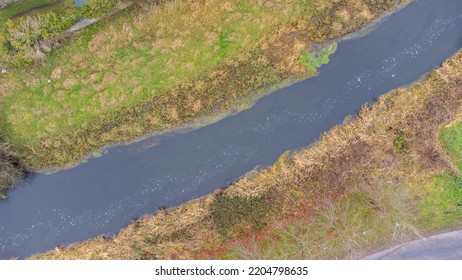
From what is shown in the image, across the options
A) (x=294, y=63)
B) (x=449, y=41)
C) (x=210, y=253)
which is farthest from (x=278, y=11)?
Result: (x=210, y=253)

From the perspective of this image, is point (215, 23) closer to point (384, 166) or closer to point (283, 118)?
point (283, 118)

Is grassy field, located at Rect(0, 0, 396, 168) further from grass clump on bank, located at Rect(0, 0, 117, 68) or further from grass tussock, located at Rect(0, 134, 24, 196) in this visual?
grass clump on bank, located at Rect(0, 0, 117, 68)

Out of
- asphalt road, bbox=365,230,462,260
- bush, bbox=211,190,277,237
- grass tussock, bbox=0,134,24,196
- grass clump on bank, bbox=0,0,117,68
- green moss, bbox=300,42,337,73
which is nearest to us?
grass clump on bank, bbox=0,0,117,68

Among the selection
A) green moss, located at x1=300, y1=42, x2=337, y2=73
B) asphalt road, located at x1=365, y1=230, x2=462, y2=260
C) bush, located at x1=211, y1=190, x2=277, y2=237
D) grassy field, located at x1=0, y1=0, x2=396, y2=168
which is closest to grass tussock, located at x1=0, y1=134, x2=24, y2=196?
grassy field, located at x1=0, y1=0, x2=396, y2=168

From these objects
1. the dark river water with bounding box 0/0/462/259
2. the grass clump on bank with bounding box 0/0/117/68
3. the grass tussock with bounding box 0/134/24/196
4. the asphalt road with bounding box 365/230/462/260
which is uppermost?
the grass clump on bank with bounding box 0/0/117/68

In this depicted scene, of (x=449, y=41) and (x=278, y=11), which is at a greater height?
(x=278, y=11)

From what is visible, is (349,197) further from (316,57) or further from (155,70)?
(155,70)

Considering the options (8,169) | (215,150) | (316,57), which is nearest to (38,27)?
(8,169)
